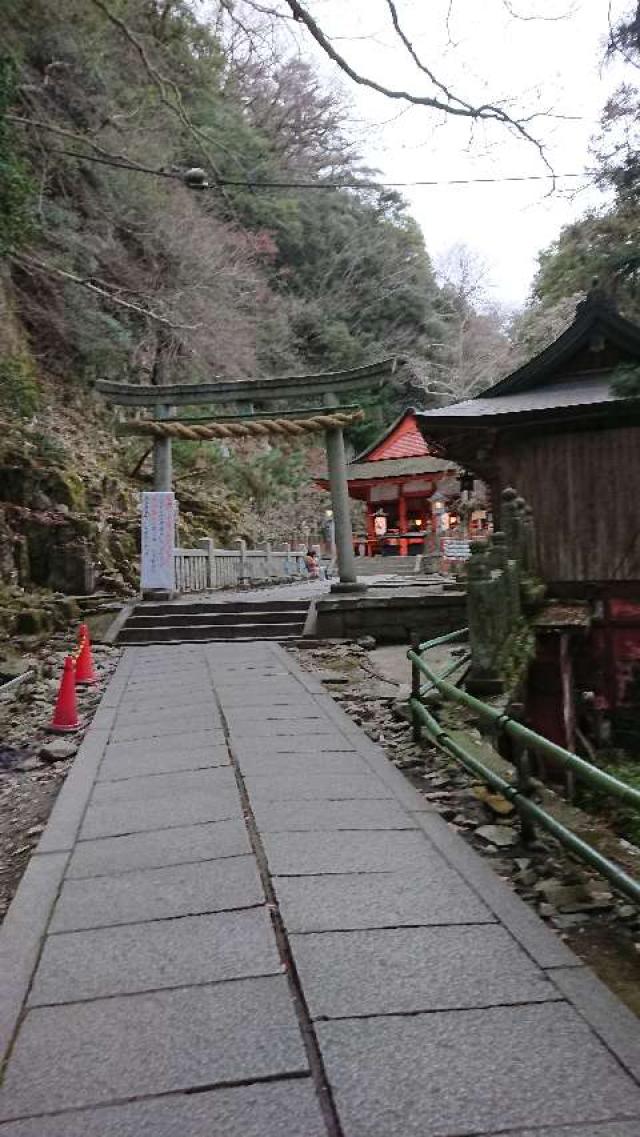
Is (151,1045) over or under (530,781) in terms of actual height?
under

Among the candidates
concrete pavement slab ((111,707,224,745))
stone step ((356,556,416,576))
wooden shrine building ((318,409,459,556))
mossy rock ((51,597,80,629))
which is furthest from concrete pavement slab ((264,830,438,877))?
wooden shrine building ((318,409,459,556))

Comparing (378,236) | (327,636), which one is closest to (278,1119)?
(327,636)

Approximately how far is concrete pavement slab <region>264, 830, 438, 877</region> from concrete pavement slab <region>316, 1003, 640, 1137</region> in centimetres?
108

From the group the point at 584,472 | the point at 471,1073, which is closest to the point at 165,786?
the point at 471,1073

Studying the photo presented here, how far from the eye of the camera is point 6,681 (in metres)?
7.37

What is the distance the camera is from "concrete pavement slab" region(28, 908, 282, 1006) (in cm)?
224

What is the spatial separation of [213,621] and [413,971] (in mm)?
9667

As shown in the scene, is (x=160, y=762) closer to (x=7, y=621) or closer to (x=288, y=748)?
(x=288, y=748)

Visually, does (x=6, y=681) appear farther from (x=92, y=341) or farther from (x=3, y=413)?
(x=92, y=341)

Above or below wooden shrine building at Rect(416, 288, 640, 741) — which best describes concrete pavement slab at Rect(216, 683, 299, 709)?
below

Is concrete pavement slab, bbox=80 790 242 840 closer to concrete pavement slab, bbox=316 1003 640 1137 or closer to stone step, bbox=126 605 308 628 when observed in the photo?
concrete pavement slab, bbox=316 1003 640 1137

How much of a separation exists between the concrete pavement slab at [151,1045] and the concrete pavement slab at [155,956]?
0.20 feet

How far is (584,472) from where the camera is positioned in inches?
433

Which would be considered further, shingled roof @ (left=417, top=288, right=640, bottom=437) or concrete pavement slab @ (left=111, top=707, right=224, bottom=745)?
shingled roof @ (left=417, top=288, right=640, bottom=437)
